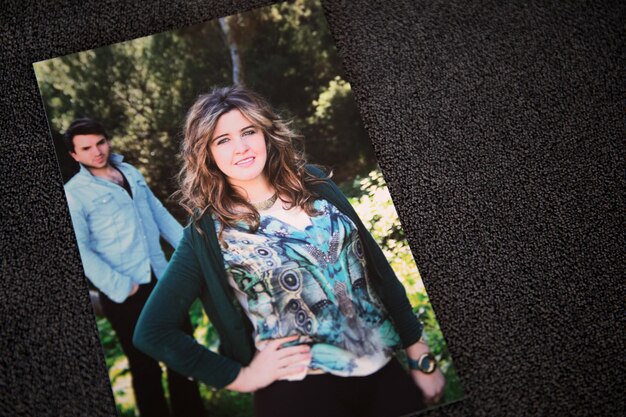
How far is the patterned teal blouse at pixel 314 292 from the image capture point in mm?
1176

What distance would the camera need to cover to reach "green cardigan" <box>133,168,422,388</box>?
1165 mm

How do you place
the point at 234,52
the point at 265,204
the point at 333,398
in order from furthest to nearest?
the point at 234,52 → the point at 265,204 → the point at 333,398

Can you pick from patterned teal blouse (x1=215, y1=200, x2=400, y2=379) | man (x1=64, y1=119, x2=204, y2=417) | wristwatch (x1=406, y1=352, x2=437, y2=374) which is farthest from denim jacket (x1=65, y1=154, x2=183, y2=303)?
wristwatch (x1=406, y1=352, x2=437, y2=374)

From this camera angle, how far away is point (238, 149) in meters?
1.27

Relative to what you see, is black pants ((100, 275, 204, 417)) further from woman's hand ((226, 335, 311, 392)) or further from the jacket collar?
the jacket collar

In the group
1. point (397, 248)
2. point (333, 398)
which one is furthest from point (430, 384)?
point (397, 248)

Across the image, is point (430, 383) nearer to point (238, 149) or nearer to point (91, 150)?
point (238, 149)

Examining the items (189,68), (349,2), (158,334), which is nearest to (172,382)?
(158,334)

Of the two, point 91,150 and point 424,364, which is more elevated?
point 91,150

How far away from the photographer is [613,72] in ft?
4.76

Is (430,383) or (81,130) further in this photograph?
(81,130)

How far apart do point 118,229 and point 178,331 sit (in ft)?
0.99

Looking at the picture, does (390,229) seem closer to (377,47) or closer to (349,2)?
(377,47)

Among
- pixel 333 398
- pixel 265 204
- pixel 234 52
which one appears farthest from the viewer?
Answer: pixel 234 52
